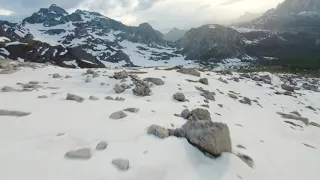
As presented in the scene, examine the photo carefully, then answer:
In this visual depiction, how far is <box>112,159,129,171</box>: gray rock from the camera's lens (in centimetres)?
1026

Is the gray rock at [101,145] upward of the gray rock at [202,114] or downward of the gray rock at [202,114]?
upward

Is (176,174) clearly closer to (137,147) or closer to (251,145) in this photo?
(137,147)

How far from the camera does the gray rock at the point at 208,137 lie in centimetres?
1217

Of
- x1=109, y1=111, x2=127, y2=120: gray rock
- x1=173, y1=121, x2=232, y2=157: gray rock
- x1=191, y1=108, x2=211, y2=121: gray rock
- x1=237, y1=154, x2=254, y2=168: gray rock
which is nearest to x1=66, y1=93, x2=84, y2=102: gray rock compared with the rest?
x1=109, y1=111, x2=127, y2=120: gray rock

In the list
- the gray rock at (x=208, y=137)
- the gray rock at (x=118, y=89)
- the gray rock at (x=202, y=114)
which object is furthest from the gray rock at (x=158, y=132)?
the gray rock at (x=118, y=89)

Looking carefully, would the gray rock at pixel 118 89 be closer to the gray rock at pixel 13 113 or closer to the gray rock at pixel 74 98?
the gray rock at pixel 74 98

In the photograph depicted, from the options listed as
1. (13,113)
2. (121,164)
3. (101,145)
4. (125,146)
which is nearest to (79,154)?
(101,145)

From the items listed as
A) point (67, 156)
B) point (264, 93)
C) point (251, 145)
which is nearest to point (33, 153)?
point (67, 156)

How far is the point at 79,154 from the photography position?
1077 cm

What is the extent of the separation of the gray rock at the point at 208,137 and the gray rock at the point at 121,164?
3537 mm

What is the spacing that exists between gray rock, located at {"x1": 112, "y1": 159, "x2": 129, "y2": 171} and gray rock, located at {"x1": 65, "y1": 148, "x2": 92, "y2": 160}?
1.14 metres

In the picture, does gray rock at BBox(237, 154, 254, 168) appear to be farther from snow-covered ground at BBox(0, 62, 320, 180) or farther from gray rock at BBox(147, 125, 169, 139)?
gray rock at BBox(147, 125, 169, 139)

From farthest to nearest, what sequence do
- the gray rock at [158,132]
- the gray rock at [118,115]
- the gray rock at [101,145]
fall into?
the gray rock at [118,115]
the gray rock at [158,132]
the gray rock at [101,145]

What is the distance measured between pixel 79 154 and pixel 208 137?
5.65 m
